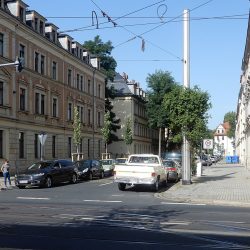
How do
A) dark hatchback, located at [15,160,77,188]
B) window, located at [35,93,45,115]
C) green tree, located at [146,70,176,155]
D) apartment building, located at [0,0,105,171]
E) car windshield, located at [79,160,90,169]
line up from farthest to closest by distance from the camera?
1. green tree, located at [146,70,176,155]
2. window, located at [35,93,45,115]
3. apartment building, located at [0,0,105,171]
4. car windshield, located at [79,160,90,169]
5. dark hatchback, located at [15,160,77,188]

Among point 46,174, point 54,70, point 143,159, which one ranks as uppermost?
point 54,70

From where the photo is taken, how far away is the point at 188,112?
27.9m

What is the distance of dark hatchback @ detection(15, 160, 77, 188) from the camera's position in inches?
1032

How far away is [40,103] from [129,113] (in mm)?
34971

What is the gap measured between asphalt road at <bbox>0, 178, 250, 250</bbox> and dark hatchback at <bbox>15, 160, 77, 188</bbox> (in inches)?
371

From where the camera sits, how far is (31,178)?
26.1 m

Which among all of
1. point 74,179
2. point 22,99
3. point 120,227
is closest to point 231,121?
point 22,99

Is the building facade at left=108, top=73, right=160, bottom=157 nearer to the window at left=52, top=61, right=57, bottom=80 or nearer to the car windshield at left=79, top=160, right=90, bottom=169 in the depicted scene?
the window at left=52, top=61, right=57, bottom=80

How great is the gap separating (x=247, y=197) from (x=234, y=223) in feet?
26.3

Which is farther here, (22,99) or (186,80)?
(22,99)

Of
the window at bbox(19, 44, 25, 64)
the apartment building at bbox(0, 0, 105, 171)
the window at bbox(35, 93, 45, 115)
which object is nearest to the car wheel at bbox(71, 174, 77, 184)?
the apartment building at bbox(0, 0, 105, 171)

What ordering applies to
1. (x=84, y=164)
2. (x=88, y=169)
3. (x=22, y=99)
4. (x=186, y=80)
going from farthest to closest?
1. (x=22, y=99)
2. (x=84, y=164)
3. (x=88, y=169)
4. (x=186, y=80)

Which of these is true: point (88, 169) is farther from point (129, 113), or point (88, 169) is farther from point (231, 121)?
point (231, 121)

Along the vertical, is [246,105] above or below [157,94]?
below
